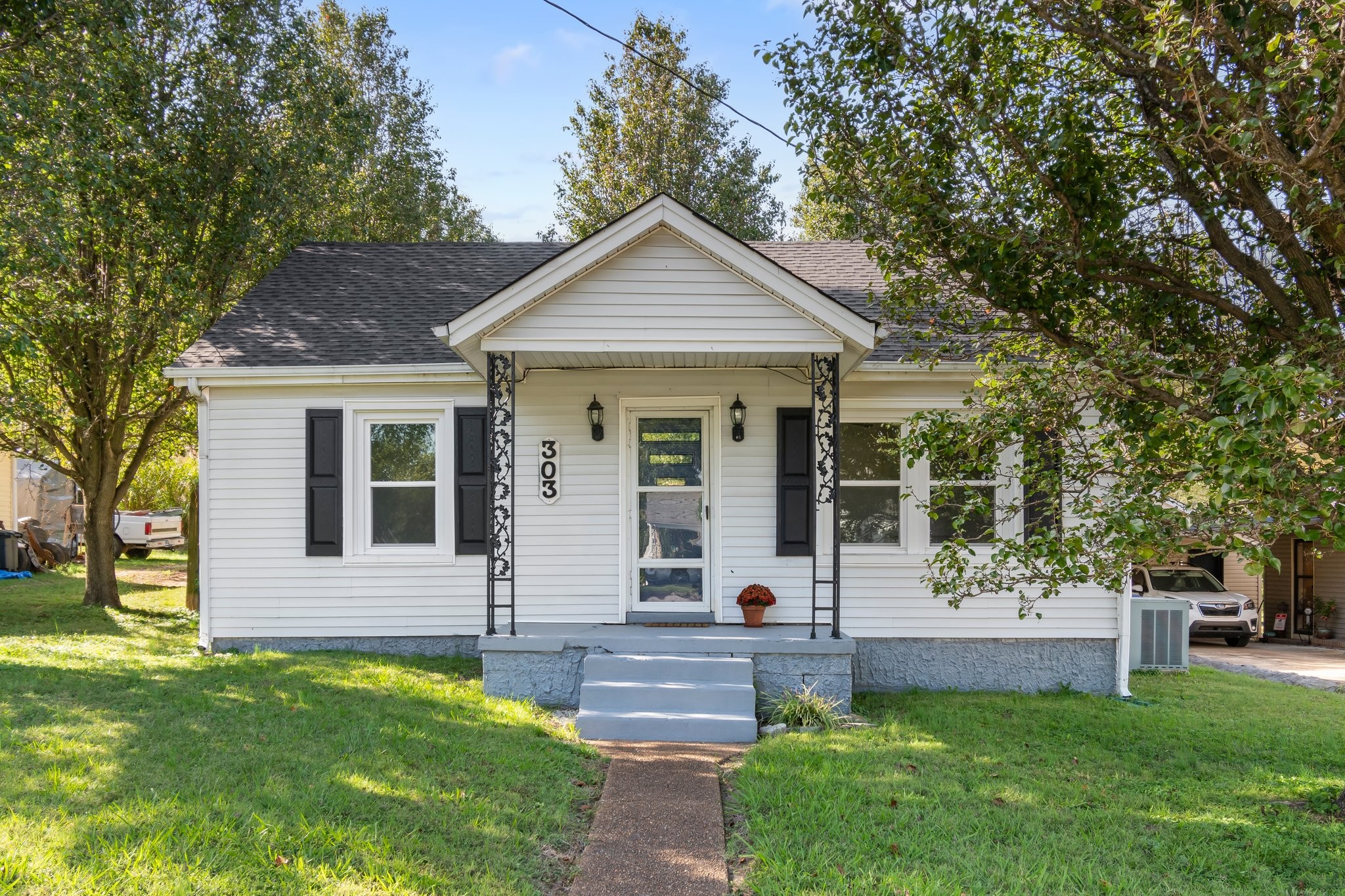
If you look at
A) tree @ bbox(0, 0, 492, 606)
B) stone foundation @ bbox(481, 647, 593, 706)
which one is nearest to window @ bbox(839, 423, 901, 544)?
stone foundation @ bbox(481, 647, 593, 706)

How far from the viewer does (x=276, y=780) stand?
466 centimetres

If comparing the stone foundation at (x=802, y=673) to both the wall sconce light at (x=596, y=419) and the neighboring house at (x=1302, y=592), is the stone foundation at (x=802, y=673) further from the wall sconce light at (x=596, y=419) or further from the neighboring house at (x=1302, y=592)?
the neighboring house at (x=1302, y=592)

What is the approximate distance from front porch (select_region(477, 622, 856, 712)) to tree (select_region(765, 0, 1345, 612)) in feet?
5.74

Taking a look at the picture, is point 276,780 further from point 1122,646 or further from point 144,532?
point 144,532

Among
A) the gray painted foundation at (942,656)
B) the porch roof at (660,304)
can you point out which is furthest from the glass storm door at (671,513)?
the porch roof at (660,304)

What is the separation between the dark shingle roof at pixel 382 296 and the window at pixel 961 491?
1288 mm

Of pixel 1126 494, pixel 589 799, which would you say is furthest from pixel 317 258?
pixel 1126 494

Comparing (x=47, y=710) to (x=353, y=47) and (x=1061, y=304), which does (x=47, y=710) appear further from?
(x=353, y=47)

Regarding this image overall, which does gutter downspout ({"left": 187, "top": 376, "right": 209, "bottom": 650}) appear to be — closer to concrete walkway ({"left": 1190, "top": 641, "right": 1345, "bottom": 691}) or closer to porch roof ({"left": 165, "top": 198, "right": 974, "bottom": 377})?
porch roof ({"left": 165, "top": 198, "right": 974, "bottom": 377})

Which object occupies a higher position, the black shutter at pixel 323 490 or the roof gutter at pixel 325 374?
the roof gutter at pixel 325 374

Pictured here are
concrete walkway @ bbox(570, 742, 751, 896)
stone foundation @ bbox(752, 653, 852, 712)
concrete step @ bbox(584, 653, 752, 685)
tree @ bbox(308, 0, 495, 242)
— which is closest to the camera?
concrete walkway @ bbox(570, 742, 751, 896)

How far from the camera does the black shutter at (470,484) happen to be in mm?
8734

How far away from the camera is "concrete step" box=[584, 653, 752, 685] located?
7148 mm

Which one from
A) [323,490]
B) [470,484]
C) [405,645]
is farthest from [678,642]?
[323,490]
